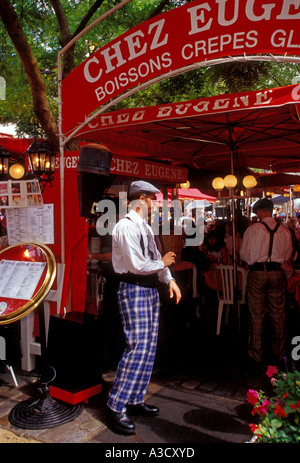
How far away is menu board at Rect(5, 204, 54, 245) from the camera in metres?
4.79

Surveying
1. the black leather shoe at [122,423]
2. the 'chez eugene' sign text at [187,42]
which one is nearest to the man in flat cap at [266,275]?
the 'chez eugene' sign text at [187,42]

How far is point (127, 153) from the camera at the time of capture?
21.7 ft

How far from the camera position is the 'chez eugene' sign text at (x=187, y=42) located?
3512mm

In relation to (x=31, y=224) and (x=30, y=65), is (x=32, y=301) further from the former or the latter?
(x=30, y=65)

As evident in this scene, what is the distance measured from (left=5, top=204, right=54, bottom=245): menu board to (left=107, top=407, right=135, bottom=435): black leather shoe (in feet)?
7.25

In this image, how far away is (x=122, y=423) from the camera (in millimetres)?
3428

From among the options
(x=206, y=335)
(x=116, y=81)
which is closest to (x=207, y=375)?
(x=206, y=335)

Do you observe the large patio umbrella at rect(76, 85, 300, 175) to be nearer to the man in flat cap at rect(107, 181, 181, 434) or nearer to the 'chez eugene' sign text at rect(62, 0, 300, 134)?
the 'chez eugene' sign text at rect(62, 0, 300, 134)

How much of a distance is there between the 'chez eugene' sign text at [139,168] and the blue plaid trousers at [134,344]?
6.83ft

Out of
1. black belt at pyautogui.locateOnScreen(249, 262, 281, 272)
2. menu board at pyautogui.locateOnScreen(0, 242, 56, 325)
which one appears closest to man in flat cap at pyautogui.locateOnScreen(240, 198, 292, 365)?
black belt at pyautogui.locateOnScreen(249, 262, 281, 272)

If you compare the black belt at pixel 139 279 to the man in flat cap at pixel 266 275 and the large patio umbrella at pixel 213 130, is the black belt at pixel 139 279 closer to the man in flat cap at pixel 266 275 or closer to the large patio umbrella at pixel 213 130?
the large patio umbrella at pixel 213 130

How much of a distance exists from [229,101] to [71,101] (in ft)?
6.45

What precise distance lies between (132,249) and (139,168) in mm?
3527

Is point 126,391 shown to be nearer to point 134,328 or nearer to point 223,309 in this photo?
point 134,328
